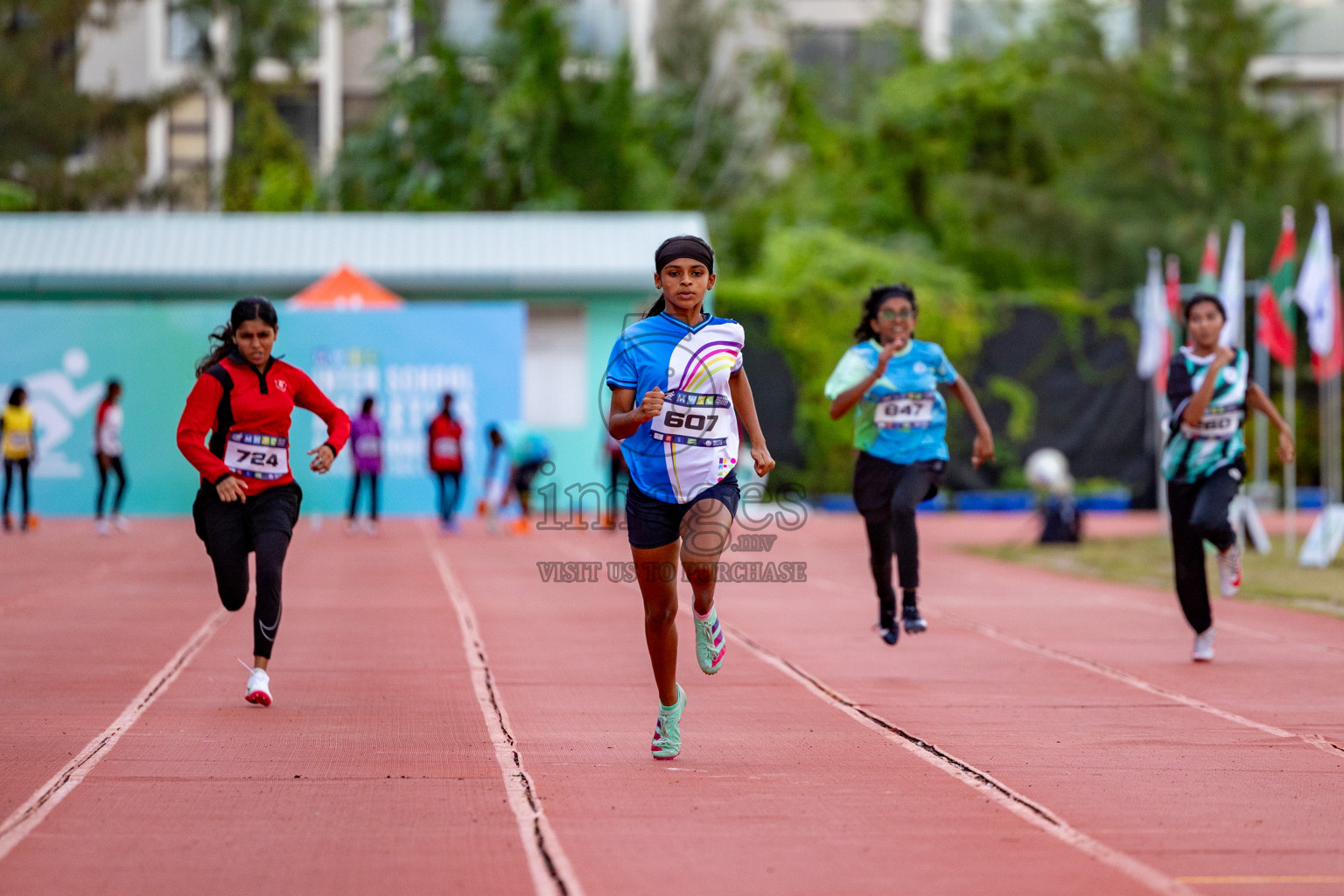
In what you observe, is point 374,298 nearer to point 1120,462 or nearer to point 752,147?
point 1120,462

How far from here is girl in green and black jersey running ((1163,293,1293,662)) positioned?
9766mm

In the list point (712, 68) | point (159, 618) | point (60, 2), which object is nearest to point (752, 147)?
point (712, 68)

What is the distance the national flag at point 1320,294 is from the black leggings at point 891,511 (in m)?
10.6

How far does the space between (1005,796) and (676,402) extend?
6.30ft

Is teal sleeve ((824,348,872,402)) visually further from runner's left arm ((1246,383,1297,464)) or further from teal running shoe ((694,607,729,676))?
teal running shoe ((694,607,729,676))

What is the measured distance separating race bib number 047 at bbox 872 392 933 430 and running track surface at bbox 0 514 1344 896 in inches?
54.6

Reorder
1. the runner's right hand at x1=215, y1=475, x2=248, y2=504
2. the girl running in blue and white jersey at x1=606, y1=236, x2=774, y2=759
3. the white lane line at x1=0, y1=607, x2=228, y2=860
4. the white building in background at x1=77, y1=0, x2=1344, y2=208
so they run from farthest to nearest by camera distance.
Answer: the white building in background at x1=77, y1=0, x2=1344, y2=208
the runner's right hand at x1=215, y1=475, x2=248, y2=504
the girl running in blue and white jersey at x1=606, y1=236, x2=774, y2=759
the white lane line at x1=0, y1=607, x2=228, y2=860

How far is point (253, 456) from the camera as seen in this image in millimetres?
8391

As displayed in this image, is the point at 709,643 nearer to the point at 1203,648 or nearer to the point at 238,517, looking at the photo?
the point at 238,517

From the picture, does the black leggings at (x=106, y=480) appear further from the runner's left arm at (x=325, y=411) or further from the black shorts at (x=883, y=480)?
the runner's left arm at (x=325, y=411)

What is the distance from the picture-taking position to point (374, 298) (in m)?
27.4

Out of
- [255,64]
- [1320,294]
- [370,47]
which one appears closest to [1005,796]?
[1320,294]

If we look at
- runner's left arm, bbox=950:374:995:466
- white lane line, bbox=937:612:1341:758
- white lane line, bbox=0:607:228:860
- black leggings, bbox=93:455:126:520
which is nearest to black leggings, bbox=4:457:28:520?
black leggings, bbox=93:455:126:520

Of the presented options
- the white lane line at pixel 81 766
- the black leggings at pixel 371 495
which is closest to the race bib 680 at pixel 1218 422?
the white lane line at pixel 81 766
